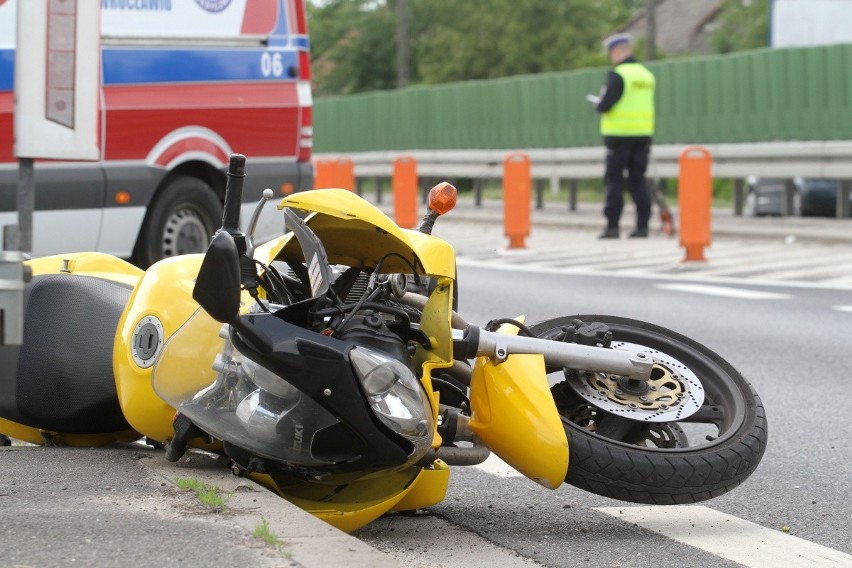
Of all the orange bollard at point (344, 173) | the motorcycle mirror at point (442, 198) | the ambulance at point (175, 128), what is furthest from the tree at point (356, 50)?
the motorcycle mirror at point (442, 198)

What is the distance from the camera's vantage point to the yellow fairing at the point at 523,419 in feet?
15.5

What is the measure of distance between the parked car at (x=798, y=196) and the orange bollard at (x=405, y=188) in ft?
15.0

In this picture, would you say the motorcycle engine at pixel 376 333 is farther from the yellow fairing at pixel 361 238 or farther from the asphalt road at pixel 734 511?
the asphalt road at pixel 734 511

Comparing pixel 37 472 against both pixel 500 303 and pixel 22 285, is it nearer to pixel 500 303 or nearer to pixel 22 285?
pixel 22 285

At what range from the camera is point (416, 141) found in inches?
1192

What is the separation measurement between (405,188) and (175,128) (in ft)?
31.4

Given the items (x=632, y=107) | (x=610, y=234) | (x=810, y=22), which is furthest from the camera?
(x=810, y=22)

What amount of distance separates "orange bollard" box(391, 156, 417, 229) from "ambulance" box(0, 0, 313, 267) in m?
8.46

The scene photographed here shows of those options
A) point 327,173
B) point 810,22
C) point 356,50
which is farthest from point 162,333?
point 356,50

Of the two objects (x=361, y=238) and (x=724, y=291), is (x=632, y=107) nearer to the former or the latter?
(x=724, y=291)

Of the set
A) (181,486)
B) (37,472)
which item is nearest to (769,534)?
(181,486)

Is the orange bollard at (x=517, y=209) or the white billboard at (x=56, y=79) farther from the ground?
the white billboard at (x=56, y=79)

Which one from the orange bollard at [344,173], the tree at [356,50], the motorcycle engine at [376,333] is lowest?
the motorcycle engine at [376,333]

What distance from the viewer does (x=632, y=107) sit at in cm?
1820
